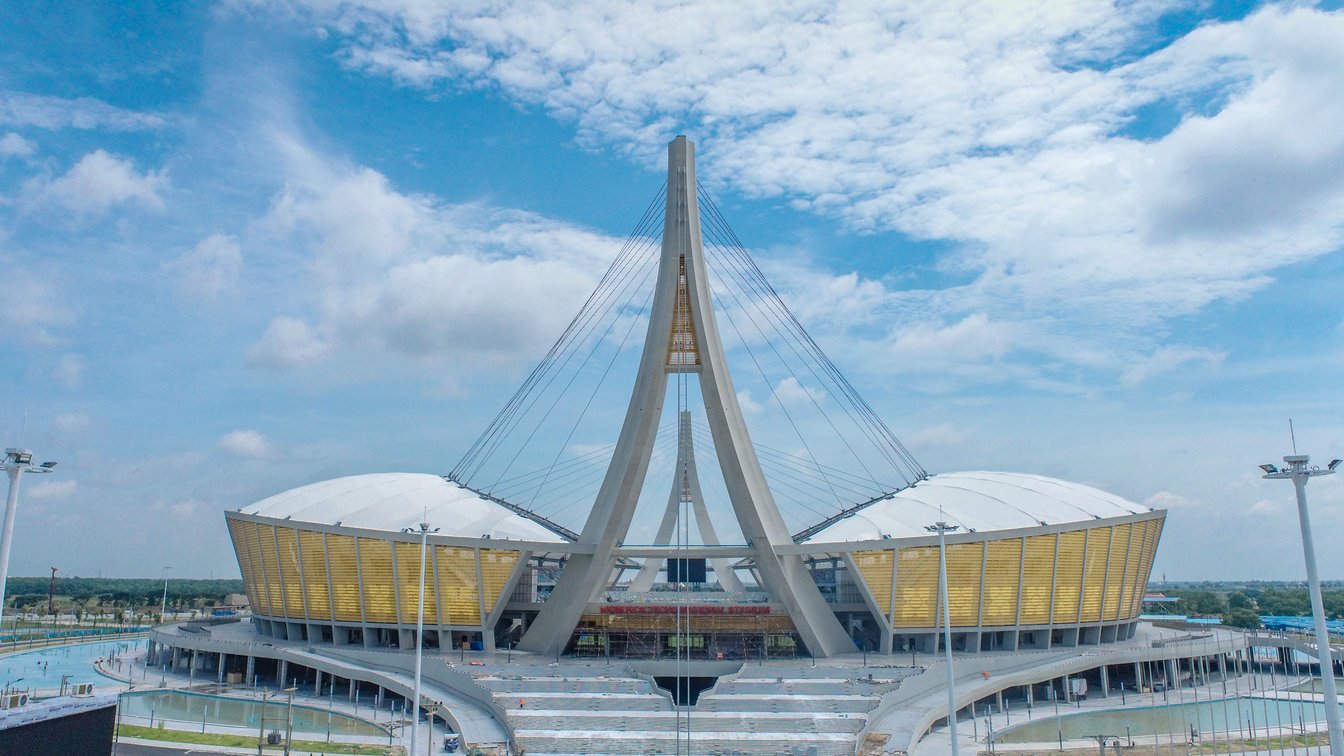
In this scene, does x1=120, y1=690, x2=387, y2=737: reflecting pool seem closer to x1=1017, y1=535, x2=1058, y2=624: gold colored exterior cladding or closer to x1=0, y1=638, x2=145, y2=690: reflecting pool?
x1=0, y1=638, x2=145, y2=690: reflecting pool

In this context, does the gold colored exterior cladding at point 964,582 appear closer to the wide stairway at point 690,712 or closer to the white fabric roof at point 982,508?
the white fabric roof at point 982,508

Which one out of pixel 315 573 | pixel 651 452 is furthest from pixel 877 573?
pixel 315 573

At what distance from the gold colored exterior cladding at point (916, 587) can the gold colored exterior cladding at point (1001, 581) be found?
2.65m

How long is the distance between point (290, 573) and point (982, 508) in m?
35.9

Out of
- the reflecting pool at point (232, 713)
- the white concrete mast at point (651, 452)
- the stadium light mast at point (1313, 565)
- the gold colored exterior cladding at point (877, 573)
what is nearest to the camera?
the stadium light mast at point (1313, 565)

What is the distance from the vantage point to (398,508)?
150 feet

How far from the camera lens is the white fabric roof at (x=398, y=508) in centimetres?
4428

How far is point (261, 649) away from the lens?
144ft

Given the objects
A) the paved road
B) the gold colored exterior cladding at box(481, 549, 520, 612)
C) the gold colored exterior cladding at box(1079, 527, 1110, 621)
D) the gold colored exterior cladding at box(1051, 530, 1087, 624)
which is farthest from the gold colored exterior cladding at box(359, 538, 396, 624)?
the gold colored exterior cladding at box(1079, 527, 1110, 621)

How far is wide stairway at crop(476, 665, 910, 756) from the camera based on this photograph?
27703 mm

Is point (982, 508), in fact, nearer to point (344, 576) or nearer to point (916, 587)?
point (916, 587)

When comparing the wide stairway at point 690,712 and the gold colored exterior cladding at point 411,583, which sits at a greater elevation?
the gold colored exterior cladding at point 411,583

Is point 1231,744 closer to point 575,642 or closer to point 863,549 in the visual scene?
point 863,549

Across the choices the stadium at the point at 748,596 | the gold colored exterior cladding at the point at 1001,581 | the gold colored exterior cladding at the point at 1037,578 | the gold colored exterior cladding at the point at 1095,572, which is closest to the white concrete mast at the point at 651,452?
the stadium at the point at 748,596
